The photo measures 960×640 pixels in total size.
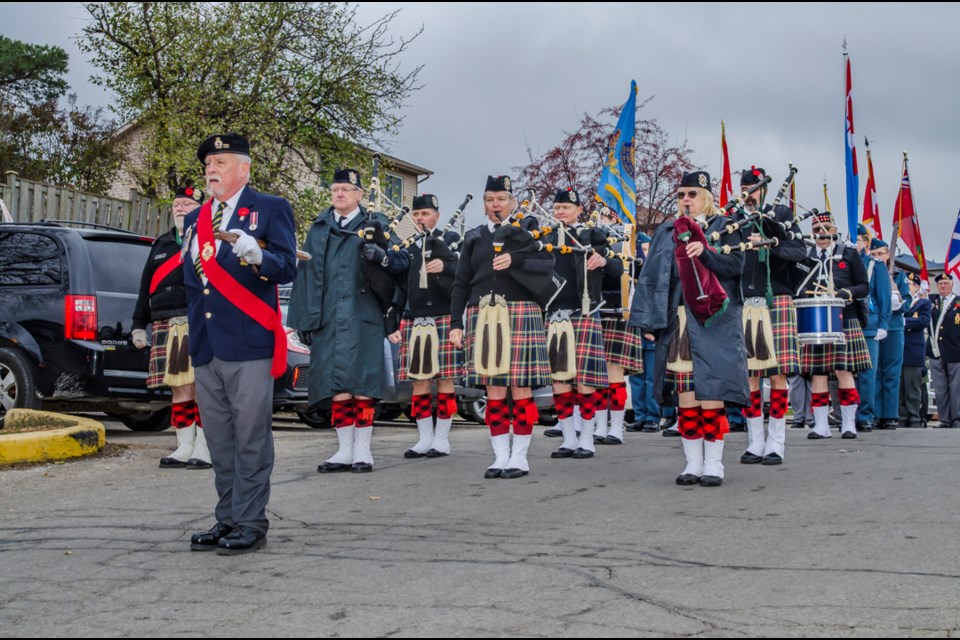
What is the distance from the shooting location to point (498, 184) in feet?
26.8

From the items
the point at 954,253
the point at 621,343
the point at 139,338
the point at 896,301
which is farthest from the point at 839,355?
the point at 954,253

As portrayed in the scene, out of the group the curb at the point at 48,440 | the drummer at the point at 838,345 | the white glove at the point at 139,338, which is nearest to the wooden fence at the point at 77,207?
the curb at the point at 48,440

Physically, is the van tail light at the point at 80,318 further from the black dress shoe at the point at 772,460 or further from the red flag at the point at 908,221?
the red flag at the point at 908,221

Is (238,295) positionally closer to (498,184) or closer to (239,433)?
(239,433)

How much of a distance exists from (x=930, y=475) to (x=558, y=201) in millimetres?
3827

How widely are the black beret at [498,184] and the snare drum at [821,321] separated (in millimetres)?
2815

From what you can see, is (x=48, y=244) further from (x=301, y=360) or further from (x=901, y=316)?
(x=901, y=316)

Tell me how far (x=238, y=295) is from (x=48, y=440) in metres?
3.60

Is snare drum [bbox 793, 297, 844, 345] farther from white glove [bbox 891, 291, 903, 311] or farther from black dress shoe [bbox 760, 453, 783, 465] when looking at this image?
white glove [bbox 891, 291, 903, 311]

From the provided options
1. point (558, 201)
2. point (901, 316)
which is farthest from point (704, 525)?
point (901, 316)

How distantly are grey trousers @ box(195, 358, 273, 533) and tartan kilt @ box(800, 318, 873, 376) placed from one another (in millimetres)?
6822

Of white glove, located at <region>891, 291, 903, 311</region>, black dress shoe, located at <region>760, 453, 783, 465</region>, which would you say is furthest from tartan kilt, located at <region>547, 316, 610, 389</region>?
white glove, located at <region>891, 291, 903, 311</region>

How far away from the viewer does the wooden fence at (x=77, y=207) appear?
18.3m

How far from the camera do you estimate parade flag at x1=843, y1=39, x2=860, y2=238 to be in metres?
12.3
